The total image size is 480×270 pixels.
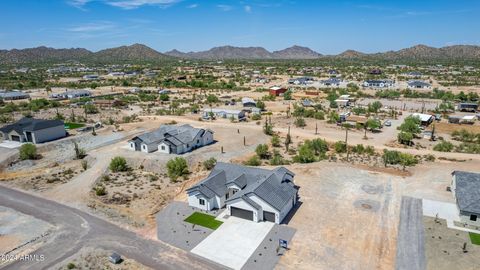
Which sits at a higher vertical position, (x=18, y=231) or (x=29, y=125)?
(x=29, y=125)

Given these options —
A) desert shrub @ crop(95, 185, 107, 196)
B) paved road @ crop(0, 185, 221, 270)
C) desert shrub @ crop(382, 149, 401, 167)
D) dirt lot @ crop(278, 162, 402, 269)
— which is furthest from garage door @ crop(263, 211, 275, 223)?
desert shrub @ crop(382, 149, 401, 167)

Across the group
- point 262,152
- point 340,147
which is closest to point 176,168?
point 262,152

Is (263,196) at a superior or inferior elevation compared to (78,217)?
superior

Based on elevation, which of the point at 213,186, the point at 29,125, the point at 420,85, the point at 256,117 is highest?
the point at 29,125

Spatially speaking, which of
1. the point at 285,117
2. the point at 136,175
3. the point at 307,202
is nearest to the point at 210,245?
the point at 307,202

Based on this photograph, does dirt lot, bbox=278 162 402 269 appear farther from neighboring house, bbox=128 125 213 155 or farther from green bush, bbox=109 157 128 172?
green bush, bbox=109 157 128 172

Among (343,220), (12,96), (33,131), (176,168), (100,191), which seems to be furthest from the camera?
(12,96)

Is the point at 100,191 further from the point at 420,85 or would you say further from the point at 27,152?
the point at 420,85

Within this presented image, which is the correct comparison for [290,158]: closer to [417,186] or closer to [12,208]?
[417,186]
